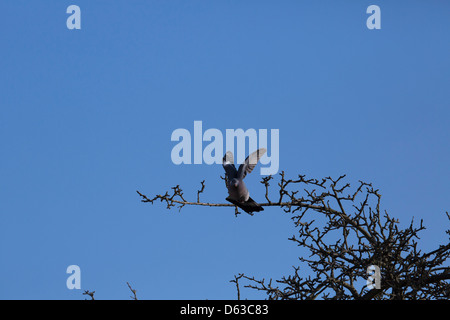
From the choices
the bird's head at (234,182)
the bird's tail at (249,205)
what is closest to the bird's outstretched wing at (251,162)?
the bird's head at (234,182)

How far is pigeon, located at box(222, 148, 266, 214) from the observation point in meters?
6.39

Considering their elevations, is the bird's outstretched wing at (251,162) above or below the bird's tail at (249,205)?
above

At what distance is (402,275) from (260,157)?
195 cm

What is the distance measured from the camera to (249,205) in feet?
20.9

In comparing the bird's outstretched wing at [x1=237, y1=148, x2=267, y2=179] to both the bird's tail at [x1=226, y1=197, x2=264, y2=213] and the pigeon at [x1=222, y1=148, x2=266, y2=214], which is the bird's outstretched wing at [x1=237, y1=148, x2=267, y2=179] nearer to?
the pigeon at [x1=222, y1=148, x2=266, y2=214]

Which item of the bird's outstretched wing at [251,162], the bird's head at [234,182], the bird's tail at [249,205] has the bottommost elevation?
the bird's tail at [249,205]

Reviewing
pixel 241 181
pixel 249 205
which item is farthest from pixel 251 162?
pixel 249 205

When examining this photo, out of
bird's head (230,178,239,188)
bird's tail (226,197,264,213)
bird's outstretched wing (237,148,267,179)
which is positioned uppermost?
bird's outstretched wing (237,148,267,179)

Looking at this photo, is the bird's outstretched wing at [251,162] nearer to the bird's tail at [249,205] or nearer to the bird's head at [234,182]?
the bird's head at [234,182]

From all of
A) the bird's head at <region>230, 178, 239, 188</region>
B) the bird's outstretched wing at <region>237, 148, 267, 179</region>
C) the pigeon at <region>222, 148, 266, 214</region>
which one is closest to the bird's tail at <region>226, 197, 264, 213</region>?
the pigeon at <region>222, 148, 266, 214</region>

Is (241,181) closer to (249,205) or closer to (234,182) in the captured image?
(234,182)

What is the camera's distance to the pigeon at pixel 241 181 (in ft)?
21.0

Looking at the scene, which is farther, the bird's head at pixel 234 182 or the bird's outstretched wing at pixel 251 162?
the bird's outstretched wing at pixel 251 162
